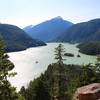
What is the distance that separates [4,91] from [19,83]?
13194 cm

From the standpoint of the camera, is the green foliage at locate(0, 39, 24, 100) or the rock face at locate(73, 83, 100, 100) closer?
the rock face at locate(73, 83, 100, 100)

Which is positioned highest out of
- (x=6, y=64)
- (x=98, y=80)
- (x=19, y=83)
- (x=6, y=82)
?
(x=6, y=64)

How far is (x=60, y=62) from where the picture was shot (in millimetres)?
72750

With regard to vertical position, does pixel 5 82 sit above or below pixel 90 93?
above

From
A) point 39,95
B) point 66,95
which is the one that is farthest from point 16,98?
point 66,95

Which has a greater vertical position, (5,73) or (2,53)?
(2,53)

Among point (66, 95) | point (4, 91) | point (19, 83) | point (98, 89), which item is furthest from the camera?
point (19, 83)

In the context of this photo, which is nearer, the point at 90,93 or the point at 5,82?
the point at 90,93

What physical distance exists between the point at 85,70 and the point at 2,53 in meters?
43.9

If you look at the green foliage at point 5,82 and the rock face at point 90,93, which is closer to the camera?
the rock face at point 90,93

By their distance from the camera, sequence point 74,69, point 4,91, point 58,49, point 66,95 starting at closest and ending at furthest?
point 4,91 → point 58,49 → point 66,95 → point 74,69

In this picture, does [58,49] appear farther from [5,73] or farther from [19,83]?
[19,83]

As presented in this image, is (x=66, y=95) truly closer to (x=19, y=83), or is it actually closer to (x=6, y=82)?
(x=6, y=82)

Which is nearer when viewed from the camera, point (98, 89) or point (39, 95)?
point (98, 89)
